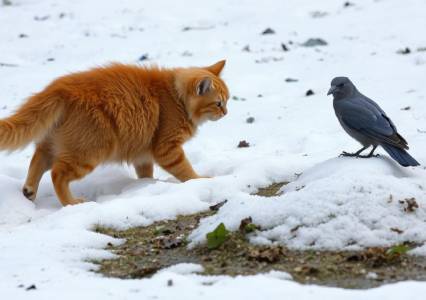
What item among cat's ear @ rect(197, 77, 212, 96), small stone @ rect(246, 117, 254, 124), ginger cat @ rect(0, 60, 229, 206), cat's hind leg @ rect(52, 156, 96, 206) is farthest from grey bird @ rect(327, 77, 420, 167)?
small stone @ rect(246, 117, 254, 124)

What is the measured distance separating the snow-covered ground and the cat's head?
1.69 ft

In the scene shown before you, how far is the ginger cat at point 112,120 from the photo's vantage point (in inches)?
226

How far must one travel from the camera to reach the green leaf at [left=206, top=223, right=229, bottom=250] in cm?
408

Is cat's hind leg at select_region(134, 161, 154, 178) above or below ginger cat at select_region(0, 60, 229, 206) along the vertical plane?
below

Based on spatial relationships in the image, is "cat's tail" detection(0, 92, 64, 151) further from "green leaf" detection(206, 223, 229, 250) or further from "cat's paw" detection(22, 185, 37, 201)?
"green leaf" detection(206, 223, 229, 250)

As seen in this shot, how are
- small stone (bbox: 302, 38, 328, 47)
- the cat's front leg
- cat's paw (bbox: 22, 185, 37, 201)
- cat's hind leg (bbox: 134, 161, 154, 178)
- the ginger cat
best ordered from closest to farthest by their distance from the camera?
the ginger cat, cat's paw (bbox: 22, 185, 37, 201), the cat's front leg, cat's hind leg (bbox: 134, 161, 154, 178), small stone (bbox: 302, 38, 328, 47)

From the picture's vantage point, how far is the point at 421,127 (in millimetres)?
7484

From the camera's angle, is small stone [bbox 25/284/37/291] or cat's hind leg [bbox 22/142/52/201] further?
cat's hind leg [bbox 22/142/52/201]

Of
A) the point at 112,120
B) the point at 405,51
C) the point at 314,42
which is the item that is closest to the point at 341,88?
the point at 112,120

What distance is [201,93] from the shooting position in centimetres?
655

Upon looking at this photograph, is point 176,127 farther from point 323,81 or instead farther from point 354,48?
point 354,48

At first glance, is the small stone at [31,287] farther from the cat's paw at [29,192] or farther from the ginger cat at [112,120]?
the cat's paw at [29,192]

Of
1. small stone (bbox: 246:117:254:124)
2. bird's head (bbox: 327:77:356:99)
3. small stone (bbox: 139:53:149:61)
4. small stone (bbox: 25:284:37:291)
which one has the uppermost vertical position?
bird's head (bbox: 327:77:356:99)

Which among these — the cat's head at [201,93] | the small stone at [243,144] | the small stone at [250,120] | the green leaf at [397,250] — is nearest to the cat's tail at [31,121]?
the cat's head at [201,93]
